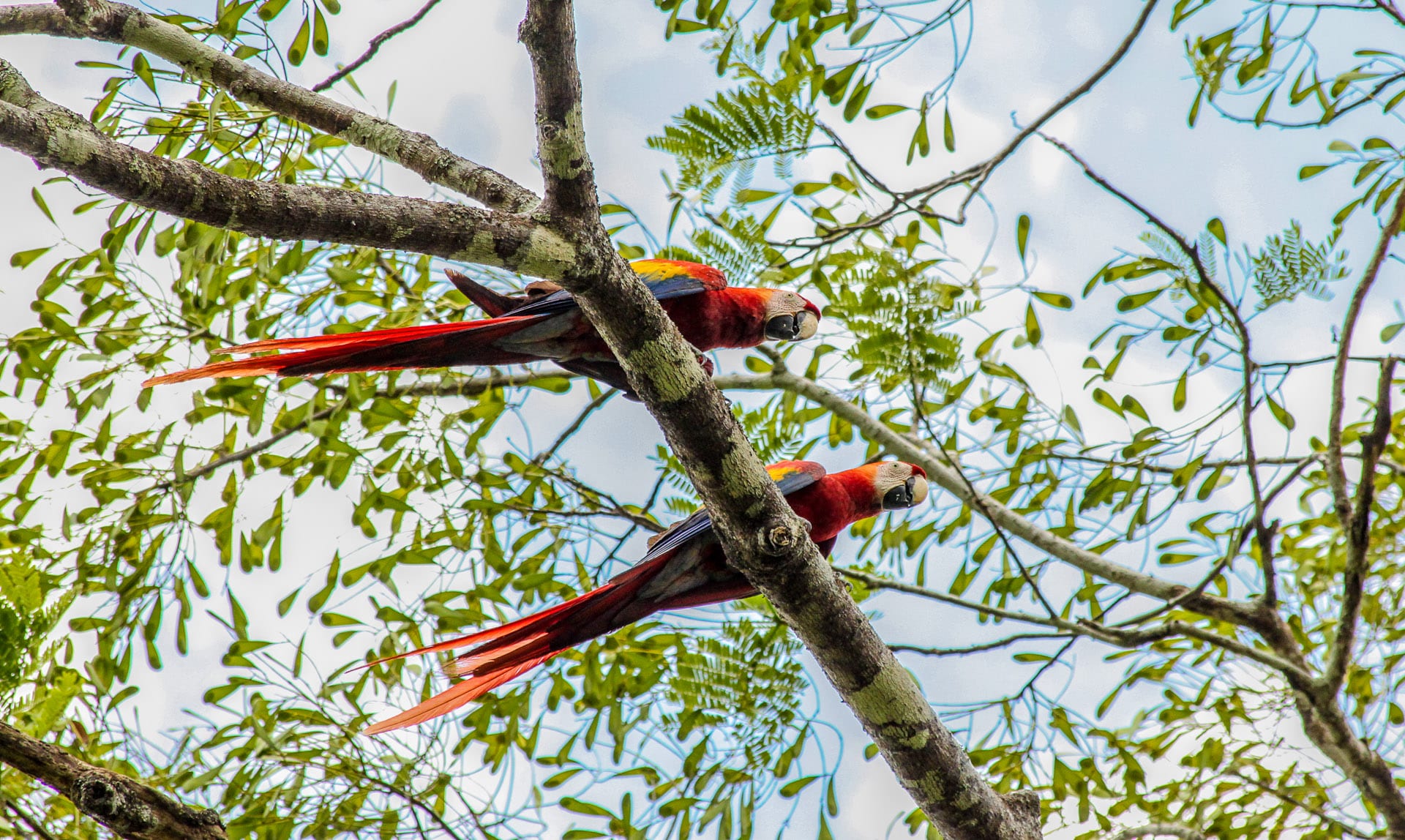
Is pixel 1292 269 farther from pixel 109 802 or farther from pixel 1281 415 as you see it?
pixel 109 802

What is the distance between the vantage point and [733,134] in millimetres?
2051

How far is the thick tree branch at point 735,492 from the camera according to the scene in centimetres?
114

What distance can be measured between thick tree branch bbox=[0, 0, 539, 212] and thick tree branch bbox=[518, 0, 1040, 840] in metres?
0.34

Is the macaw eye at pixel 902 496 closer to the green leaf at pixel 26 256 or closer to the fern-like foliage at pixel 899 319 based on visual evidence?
the fern-like foliage at pixel 899 319

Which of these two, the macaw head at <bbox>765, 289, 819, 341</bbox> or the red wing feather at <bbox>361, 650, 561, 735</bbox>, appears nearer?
the red wing feather at <bbox>361, 650, 561, 735</bbox>

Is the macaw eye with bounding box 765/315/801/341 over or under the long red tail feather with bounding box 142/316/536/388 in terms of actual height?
over

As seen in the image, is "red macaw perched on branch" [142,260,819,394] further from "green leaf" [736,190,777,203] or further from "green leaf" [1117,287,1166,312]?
"green leaf" [1117,287,1166,312]

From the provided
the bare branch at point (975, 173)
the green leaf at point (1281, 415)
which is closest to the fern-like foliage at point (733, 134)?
the bare branch at point (975, 173)

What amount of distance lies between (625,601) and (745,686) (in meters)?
0.66

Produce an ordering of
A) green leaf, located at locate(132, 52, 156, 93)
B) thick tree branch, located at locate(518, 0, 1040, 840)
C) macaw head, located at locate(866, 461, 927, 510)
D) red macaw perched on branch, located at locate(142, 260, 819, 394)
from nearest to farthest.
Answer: thick tree branch, located at locate(518, 0, 1040, 840) → red macaw perched on branch, located at locate(142, 260, 819, 394) → green leaf, located at locate(132, 52, 156, 93) → macaw head, located at locate(866, 461, 927, 510)

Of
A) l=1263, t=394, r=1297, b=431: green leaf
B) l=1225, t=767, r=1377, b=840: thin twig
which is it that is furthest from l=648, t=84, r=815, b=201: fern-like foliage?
l=1225, t=767, r=1377, b=840: thin twig

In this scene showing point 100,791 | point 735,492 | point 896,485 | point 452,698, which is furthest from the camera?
point 896,485

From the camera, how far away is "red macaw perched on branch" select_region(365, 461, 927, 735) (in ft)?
4.85

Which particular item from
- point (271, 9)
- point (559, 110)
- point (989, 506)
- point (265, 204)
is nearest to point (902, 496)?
point (989, 506)
